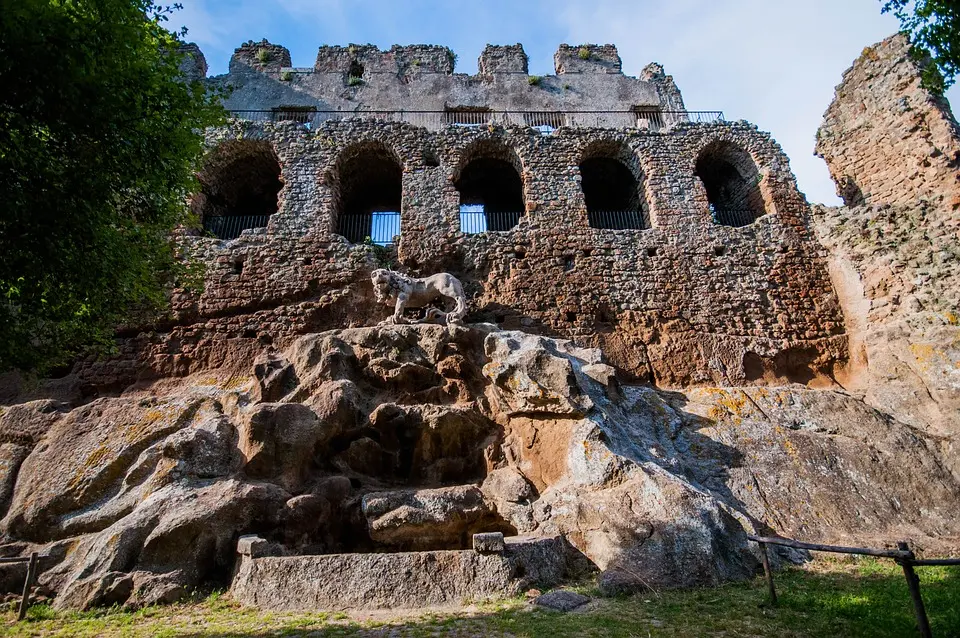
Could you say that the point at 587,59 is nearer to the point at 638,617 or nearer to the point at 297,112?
the point at 297,112

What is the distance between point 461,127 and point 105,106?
10178mm

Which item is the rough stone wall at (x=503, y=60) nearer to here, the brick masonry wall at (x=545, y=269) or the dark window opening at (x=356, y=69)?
the dark window opening at (x=356, y=69)

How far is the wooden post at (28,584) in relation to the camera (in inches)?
219

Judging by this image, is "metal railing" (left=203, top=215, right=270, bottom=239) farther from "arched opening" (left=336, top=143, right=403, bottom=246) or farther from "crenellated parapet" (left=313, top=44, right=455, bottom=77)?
"crenellated parapet" (left=313, top=44, right=455, bottom=77)

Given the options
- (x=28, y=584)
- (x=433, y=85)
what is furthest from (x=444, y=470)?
(x=433, y=85)

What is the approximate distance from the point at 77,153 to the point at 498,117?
15.8 m

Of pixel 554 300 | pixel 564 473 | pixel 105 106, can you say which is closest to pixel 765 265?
pixel 554 300

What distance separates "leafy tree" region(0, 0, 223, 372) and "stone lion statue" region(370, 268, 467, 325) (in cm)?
397

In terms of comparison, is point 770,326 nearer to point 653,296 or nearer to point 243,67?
point 653,296

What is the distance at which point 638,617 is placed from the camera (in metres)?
4.64

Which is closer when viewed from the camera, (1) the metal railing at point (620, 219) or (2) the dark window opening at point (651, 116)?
(1) the metal railing at point (620, 219)

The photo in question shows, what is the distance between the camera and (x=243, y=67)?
20266mm

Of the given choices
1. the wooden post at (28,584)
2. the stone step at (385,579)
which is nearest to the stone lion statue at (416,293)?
the stone step at (385,579)

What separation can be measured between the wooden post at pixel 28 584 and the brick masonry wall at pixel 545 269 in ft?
17.8
